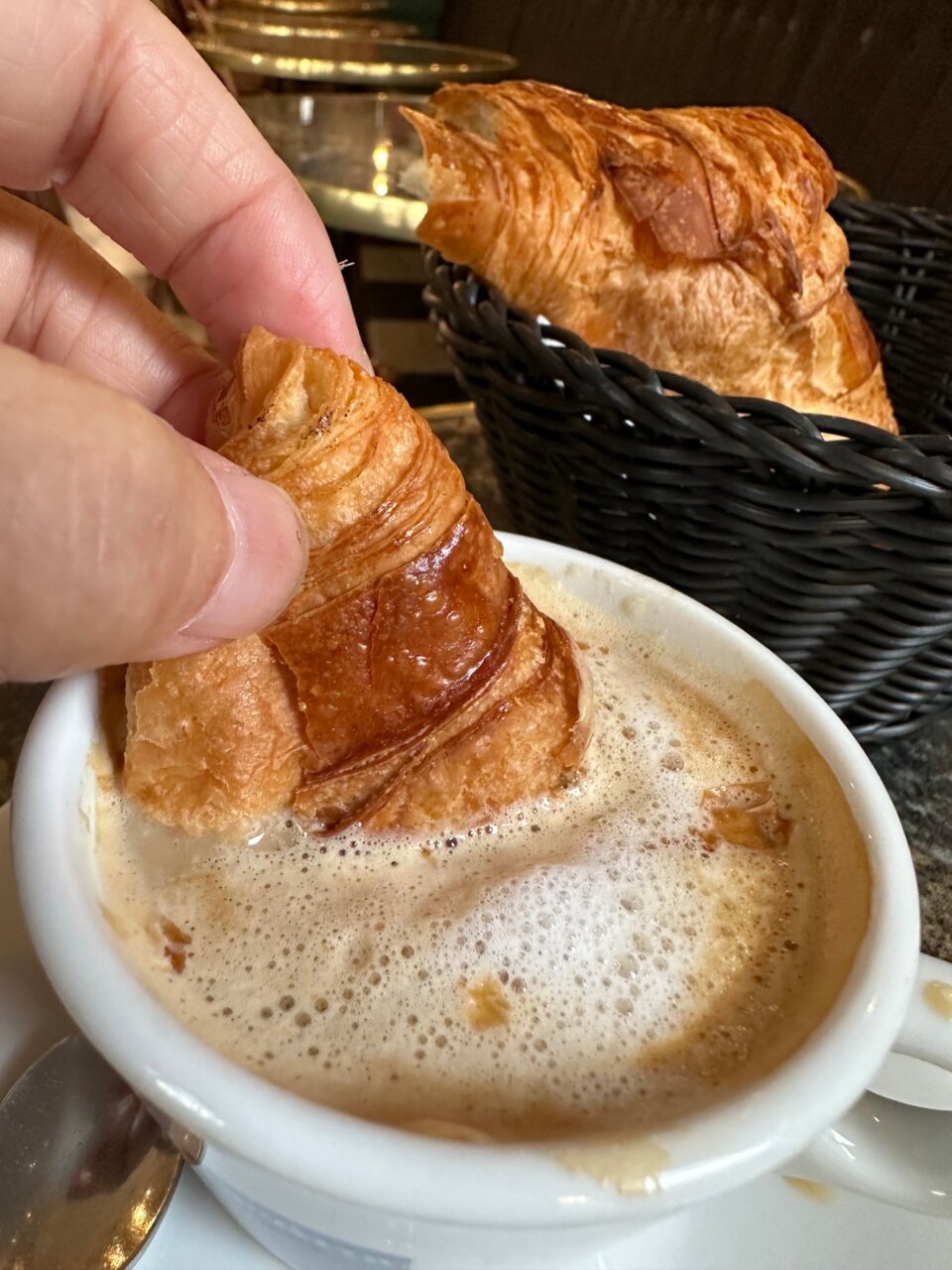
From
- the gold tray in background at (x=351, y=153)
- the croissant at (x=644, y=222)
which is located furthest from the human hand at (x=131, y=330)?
the gold tray in background at (x=351, y=153)

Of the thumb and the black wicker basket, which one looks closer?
the thumb

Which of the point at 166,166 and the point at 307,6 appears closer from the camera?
the point at 166,166

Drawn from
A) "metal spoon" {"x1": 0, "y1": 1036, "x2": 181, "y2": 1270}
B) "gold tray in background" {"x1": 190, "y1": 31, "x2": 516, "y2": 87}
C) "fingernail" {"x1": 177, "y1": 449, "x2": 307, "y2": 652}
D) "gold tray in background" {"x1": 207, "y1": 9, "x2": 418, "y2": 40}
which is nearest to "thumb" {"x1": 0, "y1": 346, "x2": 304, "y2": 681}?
"fingernail" {"x1": 177, "y1": 449, "x2": 307, "y2": 652}

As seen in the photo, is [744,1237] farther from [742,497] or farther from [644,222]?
[644,222]

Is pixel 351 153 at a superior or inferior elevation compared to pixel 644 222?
inferior

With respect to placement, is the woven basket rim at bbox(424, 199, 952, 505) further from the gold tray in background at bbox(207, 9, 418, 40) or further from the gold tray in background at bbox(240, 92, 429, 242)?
the gold tray in background at bbox(207, 9, 418, 40)

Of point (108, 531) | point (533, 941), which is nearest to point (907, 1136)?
point (533, 941)

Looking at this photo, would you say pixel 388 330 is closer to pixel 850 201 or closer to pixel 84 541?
pixel 850 201
